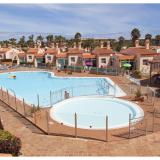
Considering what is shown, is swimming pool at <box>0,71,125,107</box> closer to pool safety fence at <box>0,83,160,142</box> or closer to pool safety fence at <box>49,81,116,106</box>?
pool safety fence at <box>49,81,116,106</box>

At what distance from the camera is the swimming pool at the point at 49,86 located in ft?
76.1

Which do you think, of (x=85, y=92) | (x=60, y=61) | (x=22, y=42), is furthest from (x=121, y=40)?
(x=85, y=92)

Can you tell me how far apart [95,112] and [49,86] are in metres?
10.9

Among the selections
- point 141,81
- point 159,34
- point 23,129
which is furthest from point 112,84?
point 159,34

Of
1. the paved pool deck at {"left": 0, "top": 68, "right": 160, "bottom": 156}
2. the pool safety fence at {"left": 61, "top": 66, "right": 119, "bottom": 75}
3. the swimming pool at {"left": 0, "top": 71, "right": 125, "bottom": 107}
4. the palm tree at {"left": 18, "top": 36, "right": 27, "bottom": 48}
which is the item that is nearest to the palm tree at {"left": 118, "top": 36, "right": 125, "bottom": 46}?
the palm tree at {"left": 18, "top": 36, "right": 27, "bottom": 48}

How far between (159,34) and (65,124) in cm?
5633

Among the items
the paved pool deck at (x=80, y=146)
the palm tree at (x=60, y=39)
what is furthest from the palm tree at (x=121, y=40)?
the paved pool deck at (x=80, y=146)

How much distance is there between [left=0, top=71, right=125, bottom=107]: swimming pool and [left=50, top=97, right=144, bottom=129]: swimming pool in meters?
1.48

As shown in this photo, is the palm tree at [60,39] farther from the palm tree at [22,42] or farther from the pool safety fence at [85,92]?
the pool safety fence at [85,92]

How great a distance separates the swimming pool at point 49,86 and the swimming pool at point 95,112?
1476mm

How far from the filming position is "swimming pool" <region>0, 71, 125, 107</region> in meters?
23.2

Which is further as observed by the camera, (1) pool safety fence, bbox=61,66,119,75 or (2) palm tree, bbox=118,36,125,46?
(2) palm tree, bbox=118,36,125,46

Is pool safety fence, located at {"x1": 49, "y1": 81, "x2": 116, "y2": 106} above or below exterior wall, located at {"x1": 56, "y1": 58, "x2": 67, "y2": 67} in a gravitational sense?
below

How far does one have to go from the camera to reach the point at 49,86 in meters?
29.0
